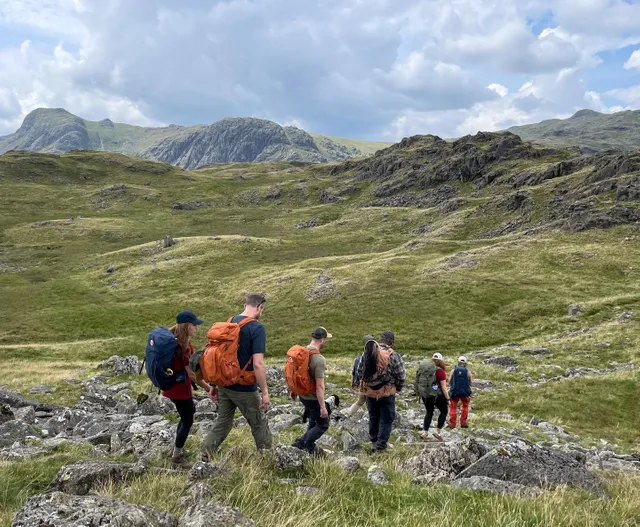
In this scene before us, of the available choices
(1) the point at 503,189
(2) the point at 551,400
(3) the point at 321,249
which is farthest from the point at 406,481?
(1) the point at 503,189

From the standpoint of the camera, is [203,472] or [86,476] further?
[203,472]

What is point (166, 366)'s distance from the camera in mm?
8477

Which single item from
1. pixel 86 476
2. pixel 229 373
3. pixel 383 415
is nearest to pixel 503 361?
pixel 383 415

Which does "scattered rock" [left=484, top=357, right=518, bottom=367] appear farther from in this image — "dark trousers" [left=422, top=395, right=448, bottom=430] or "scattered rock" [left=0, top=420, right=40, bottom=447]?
"scattered rock" [left=0, top=420, right=40, bottom=447]

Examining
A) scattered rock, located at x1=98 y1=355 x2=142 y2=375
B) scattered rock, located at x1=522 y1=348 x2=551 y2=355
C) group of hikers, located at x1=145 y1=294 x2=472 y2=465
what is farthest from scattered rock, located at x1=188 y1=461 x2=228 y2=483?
scattered rock, located at x1=522 y1=348 x2=551 y2=355

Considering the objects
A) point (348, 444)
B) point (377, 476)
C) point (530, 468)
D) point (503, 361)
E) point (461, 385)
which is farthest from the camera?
point (503, 361)

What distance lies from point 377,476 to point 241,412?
308 cm

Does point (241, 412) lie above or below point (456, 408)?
above

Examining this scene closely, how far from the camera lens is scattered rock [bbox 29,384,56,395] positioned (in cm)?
2402

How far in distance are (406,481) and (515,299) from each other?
46.8 meters

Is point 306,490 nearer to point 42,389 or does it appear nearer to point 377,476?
point 377,476

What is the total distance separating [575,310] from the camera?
42438mm

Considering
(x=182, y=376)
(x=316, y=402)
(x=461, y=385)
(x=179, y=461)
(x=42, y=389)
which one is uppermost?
(x=182, y=376)

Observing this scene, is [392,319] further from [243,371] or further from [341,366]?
[243,371]
